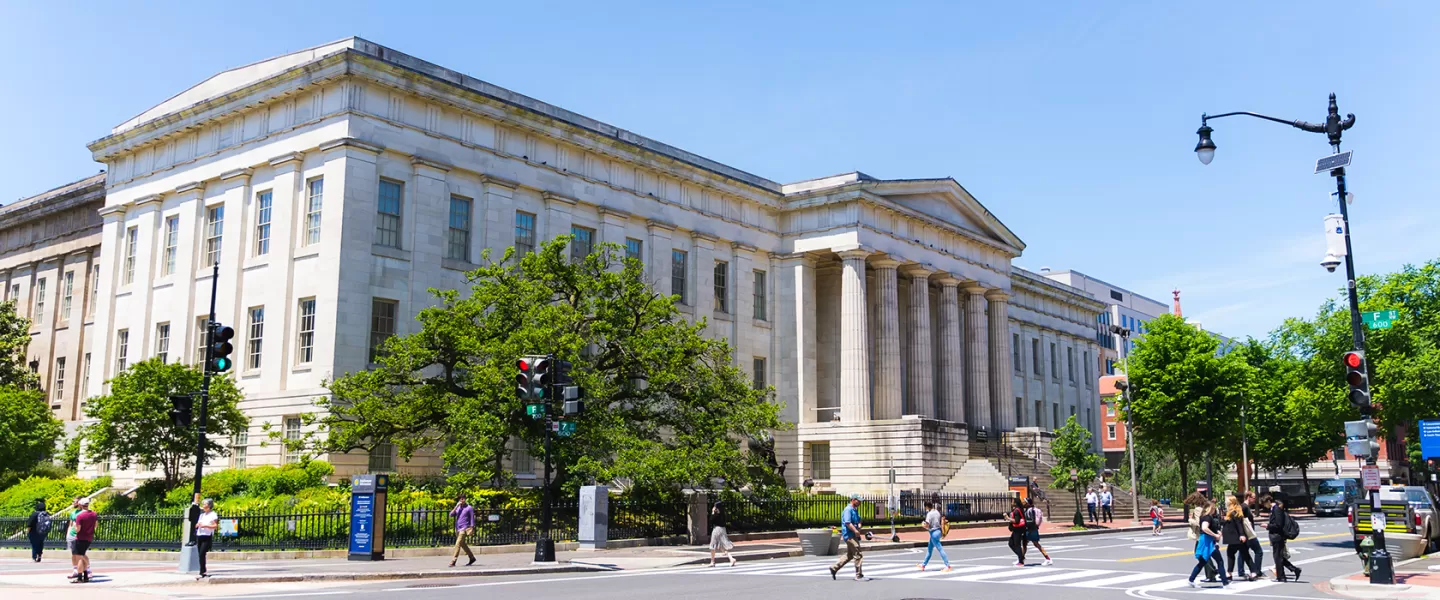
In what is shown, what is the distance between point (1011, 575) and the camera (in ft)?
77.3

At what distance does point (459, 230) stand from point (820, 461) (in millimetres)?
23031

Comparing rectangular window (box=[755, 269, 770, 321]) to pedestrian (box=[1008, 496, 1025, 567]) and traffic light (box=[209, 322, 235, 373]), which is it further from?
traffic light (box=[209, 322, 235, 373])

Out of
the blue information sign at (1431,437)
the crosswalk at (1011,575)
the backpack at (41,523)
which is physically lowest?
the crosswalk at (1011,575)

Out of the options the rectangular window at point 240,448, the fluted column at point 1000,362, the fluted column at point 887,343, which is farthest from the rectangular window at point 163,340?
the fluted column at point 1000,362

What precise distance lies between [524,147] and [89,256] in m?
24.6

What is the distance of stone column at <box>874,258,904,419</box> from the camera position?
2288 inches

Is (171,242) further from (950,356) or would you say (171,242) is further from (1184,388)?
(1184,388)

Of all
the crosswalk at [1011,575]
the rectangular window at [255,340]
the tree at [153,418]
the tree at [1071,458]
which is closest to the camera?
the crosswalk at [1011,575]

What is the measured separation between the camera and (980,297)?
6769cm

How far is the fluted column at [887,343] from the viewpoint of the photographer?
5815 centimetres

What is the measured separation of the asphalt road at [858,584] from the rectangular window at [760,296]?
94.7 ft

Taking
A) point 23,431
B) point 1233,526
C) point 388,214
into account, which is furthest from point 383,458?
point 1233,526

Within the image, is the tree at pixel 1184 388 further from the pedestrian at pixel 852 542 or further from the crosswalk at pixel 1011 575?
the pedestrian at pixel 852 542

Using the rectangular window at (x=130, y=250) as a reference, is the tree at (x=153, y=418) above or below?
below
